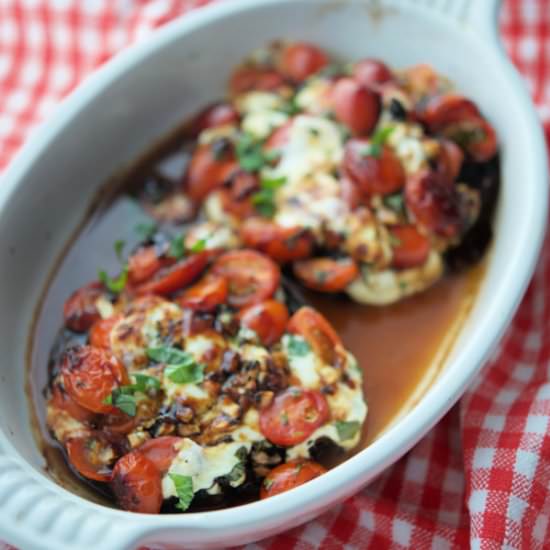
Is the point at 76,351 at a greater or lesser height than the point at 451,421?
greater

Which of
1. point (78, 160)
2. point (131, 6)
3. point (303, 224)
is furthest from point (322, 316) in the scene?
point (131, 6)

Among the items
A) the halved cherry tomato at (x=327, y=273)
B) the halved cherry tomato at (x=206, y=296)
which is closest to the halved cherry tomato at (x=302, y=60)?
the halved cherry tomato at (x=327, y=273)

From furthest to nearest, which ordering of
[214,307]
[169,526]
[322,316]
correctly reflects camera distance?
[322,316]
[214,307]
[169,526]

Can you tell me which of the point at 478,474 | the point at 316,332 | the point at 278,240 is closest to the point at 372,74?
the point at 278,240

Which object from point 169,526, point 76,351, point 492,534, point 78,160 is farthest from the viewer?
point 78,160

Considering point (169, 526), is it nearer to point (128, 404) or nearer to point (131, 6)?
point (128, 404)

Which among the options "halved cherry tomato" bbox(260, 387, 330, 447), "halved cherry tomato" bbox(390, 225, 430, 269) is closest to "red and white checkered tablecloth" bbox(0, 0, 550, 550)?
"halved cherry tomato" bbox(260, 387, 330, 447)

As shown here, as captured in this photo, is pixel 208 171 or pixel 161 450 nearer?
pixel 161 450

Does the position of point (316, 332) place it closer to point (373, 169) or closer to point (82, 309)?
point (373, 169)
